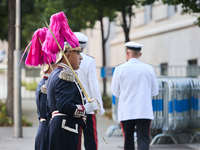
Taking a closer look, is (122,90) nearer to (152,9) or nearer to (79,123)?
(79,123)

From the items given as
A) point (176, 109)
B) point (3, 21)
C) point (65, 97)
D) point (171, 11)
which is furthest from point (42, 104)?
point (171, 11)

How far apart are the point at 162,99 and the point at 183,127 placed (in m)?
0.67

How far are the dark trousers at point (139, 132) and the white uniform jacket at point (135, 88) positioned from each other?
0.29ft

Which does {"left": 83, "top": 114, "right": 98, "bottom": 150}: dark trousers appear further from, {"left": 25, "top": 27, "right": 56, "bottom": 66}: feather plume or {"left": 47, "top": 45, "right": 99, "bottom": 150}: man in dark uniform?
{"left": 47, "top": 45, "right": 99, "bottom": 150}: man in dark uniform

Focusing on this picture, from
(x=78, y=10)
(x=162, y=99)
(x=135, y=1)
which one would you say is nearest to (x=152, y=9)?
(x=78, y=10)

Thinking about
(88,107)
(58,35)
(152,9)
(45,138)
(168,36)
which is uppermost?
(152,9)

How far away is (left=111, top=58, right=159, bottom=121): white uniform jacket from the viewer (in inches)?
269

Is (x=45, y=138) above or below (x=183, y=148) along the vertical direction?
above

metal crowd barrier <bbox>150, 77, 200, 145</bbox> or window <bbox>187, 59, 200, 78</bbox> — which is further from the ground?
window <bbox>187, 59, 200, 78</bbox>

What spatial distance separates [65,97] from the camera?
4.33 m

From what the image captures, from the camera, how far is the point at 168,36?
75.4 feet

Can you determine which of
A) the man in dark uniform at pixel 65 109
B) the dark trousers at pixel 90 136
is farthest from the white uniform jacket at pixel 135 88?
the man in dark uniform at pixel 65 109

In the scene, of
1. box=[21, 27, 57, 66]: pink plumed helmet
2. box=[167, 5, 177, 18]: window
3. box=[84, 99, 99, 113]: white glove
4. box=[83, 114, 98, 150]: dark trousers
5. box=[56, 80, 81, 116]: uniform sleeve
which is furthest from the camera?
box=[167, 5, 177, 18]: window

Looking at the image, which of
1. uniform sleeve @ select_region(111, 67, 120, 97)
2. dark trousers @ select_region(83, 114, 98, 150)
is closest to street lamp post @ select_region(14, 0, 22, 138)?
uniform sleeve @ select_region(111, 67, 120, 97)
